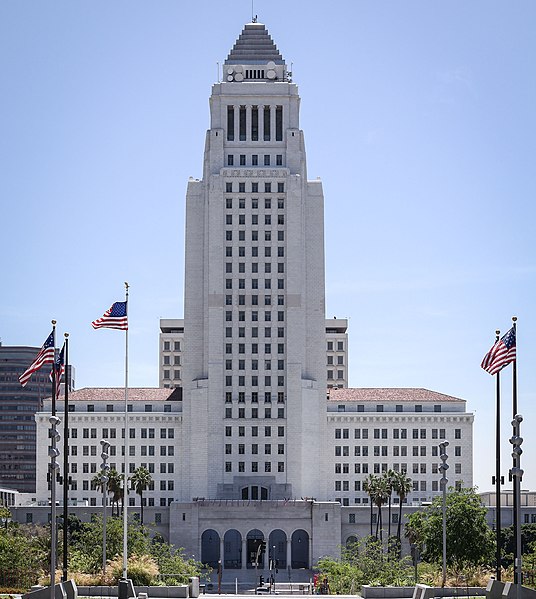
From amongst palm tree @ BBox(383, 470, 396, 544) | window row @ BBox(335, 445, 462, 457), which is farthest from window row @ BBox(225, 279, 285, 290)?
palm tree @ BBox(383, 470, 396, 544)

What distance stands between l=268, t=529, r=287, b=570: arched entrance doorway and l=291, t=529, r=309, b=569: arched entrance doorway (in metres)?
1.48

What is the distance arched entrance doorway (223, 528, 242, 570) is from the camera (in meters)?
162

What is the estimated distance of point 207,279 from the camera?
169m

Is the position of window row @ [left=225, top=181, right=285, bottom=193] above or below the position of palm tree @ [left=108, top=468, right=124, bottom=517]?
above

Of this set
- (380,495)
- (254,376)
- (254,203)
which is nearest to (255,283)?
(254,203)

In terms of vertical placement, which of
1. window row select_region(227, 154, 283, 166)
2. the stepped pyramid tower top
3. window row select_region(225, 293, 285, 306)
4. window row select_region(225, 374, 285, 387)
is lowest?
window row select_region(225, 374, 285, 387)

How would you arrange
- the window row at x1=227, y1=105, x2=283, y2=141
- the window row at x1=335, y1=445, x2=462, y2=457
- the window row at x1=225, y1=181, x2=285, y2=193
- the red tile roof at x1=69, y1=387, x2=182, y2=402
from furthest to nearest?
1. the red tile roof at x1=69, y1=387, x2=182, y2=402
2. the window row at x1=335, y1=445, x2=462, y2=457
3. the window row at x1=227, y1=105, x2=283, y2=141
4. the window row at x1=225, y1=181, x2=285, y2=193

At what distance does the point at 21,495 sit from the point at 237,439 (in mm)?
41769

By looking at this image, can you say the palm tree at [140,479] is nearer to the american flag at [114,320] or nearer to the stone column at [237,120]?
the stone column at [237,120]

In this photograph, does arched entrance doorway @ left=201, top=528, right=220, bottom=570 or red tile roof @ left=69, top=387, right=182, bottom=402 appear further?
red tile roof @ left=69, top=387, right=182, bottom=402

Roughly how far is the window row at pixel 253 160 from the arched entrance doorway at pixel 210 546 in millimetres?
50516

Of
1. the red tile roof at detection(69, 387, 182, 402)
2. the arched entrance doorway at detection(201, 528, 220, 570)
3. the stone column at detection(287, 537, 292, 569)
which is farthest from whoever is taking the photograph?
the red tile roof at detection(69, 387, 182, 402)

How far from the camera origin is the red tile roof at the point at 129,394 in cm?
17600

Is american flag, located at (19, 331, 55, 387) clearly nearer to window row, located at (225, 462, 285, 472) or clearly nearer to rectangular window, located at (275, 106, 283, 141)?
window row, located at (225, 462, 285, 472)
